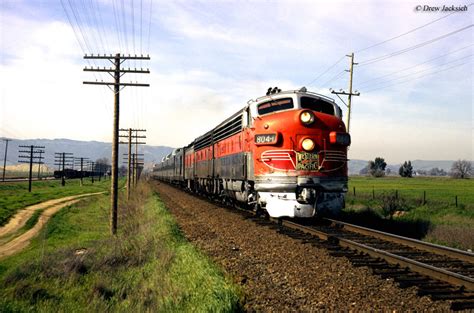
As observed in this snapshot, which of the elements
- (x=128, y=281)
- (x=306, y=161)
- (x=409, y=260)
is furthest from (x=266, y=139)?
(x=409, y=260)

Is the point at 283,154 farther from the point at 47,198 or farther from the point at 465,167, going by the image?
the point at 465,167

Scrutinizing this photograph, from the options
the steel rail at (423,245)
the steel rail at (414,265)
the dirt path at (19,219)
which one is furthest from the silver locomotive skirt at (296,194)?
the dirt path at (19,219)

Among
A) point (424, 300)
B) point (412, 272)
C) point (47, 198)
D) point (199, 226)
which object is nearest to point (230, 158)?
point (199, 226)

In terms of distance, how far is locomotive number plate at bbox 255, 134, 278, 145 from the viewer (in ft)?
42.1

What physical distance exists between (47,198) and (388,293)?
4524cm

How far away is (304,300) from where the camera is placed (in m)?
6.24

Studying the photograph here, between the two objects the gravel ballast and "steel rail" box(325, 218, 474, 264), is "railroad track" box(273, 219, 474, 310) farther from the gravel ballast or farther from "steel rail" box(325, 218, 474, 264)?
the gravel ballast

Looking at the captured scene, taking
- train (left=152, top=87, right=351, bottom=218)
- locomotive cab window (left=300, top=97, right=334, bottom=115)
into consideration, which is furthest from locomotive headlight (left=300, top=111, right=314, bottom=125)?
locomotive cab window (left=300, top=97, right=334, bottom=115)

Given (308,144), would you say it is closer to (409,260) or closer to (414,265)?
(409,260)

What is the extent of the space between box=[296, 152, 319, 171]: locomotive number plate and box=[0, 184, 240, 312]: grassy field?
4061 mm

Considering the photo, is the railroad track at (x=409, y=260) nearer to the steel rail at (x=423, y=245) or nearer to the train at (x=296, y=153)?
the steel rail at (x=423, y=245)

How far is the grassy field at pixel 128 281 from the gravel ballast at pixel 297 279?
438 millimetres

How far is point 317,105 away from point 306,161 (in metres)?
2.31

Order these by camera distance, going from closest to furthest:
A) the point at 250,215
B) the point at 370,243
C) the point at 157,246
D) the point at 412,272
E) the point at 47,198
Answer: the point at 412,272
the point at 370,243
the point at 157,246
the point at 250,215
the point at 47,198
